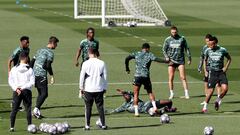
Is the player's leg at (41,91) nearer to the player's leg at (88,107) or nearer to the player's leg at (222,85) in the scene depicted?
the player's leg at (88,107)

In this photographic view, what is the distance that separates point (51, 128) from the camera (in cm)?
2261

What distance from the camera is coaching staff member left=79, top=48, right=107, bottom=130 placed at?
23.5 m

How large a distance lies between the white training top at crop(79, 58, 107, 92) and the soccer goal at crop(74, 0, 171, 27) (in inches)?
1225

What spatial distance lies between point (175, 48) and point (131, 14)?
27822mm

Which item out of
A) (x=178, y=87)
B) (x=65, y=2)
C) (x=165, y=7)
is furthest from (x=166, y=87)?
(x=65, y=2)

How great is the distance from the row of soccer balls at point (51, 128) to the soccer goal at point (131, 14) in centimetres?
3171

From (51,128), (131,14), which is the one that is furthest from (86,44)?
(131,14)

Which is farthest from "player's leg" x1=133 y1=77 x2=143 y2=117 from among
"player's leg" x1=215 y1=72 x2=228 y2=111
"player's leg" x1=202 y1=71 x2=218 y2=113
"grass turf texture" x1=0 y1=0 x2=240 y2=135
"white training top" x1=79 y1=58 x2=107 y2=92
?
"white training top" x1=79 y1=58 x2=107 y2=92

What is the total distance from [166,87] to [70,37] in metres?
17.3

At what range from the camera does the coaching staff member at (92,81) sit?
2347 cm

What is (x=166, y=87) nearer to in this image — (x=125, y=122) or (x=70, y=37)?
(x=125, y=122)

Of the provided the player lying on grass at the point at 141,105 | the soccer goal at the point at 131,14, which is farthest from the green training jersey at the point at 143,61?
the soccer goal at the point at 131,14

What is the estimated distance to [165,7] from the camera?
241 feet

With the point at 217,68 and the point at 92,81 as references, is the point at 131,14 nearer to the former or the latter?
the point at 217,68
